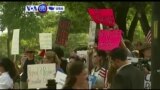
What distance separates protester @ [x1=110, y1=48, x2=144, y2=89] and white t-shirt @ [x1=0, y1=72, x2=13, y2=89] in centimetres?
218

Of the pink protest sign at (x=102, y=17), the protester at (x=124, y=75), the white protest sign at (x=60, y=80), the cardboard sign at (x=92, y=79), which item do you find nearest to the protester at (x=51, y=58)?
the cardboard sign at (x=92, y=79)

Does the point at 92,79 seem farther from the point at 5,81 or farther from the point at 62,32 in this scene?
the point at 62,32

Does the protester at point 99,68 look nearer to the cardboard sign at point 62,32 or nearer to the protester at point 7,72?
the protester at point 7,72

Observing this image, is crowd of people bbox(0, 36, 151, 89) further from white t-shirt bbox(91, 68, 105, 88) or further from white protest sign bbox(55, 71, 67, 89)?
white protest sign bbox(55, 71, 67, 89)

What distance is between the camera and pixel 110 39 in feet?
28.7

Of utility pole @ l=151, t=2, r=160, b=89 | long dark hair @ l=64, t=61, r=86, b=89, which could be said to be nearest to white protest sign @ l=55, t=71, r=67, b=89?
long dark hair @ l=64, t=61, r=86, b=89

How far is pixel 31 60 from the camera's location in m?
12.6

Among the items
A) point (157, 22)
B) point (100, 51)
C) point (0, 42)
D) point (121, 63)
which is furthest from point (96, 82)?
point (0, 42)

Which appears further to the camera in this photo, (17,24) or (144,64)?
(17,24)

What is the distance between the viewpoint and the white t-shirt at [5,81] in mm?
8523

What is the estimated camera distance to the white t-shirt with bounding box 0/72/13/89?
28.0 feet

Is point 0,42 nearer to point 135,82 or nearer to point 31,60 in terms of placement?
point 31,60

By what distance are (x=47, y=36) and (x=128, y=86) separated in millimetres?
3908

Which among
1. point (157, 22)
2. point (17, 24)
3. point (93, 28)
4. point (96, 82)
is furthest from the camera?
point (17, 24)
